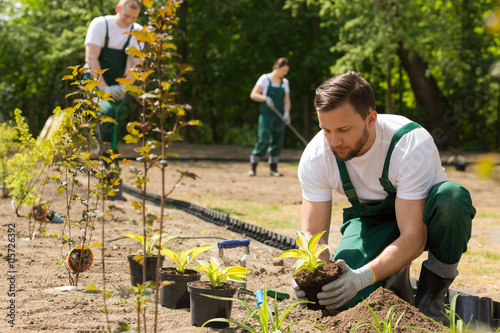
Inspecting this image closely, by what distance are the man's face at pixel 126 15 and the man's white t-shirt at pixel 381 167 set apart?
3.13 metres

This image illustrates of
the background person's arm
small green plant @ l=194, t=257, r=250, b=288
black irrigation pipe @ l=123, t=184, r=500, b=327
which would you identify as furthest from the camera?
the background person's arm

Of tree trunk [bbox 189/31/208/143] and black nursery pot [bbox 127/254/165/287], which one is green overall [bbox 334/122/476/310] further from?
tree trunk [bbox 189/31/208/143]

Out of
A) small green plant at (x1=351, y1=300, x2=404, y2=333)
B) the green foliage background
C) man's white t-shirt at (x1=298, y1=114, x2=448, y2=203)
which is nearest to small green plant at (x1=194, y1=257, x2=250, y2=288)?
small green plant at (x1=351, y1=300, x2=404, y2=333)

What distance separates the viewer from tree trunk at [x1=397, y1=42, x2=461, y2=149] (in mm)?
16125

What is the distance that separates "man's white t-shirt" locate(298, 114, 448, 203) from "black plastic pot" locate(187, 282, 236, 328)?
84 centimetres

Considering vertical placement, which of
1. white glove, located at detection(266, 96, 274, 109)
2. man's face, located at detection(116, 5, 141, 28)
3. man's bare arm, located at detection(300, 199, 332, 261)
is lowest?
man's bare arm, located at detection(300, 199, 332, 261)

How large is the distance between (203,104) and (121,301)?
18107 mm

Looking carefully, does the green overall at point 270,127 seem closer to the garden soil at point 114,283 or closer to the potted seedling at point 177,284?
the garden soil at point 114,283

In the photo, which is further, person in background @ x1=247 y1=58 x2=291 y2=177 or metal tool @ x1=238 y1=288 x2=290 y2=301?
person in background @ x1=247 y1=58 x2=291 y2=177

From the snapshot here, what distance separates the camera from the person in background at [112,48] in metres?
5.36

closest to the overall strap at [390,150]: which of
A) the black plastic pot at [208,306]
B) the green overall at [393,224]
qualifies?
the green overall at [393,224]

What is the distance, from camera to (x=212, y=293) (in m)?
2.28

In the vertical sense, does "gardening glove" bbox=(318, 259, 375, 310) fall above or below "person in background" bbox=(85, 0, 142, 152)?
below

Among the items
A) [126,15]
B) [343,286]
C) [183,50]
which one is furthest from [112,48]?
[183,50]
